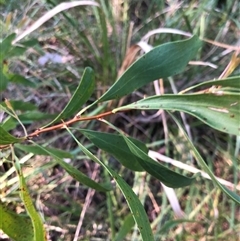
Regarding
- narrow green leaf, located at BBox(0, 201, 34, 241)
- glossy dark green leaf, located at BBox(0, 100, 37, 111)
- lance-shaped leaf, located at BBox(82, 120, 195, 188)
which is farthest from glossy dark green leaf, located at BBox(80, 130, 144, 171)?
glossy dark green leaf, located at BBox(0, 100, 37, 111)

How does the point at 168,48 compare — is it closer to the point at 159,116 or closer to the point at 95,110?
the point at 95,110

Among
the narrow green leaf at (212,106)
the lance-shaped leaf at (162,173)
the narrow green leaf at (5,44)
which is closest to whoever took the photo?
the narrow green leaf at (212,106)

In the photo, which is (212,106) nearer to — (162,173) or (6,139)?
(162,173)

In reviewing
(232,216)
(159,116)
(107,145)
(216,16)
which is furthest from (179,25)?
(107,145)

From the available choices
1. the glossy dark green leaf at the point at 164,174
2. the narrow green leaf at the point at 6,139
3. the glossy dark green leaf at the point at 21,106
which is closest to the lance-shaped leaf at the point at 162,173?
the glossy dark green leaf at the point at 164,174

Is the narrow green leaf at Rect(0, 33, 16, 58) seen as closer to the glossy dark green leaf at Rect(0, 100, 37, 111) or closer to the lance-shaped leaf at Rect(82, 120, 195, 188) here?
the glossy dark green leaf at Rect(0, 100, 37, 111)

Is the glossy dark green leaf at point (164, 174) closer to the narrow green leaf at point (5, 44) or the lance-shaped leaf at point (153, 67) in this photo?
the lance-shaped leaf at point (153, 67)

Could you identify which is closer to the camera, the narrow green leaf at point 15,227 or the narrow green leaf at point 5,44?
the narrow green leaf at point 15,227

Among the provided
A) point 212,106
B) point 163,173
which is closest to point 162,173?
point 163,173
